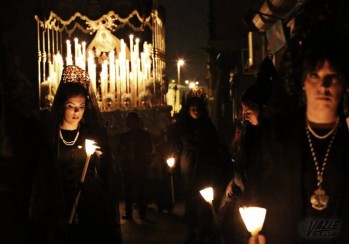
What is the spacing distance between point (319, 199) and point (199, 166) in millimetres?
4151

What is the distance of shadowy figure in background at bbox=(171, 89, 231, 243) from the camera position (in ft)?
22.6

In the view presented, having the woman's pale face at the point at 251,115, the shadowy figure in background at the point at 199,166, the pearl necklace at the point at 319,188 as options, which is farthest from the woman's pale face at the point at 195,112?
the pearl necklace at the point at 319,188

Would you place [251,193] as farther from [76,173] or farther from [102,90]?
[102,90]

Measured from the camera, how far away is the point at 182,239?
793cm

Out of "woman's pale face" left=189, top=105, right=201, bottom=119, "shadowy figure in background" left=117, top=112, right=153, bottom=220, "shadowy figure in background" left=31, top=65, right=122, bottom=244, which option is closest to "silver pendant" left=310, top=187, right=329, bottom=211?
"shadowy figure in background" left=31, top=65, right=122, bottom=244

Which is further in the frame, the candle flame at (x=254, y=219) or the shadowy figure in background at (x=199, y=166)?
the shadowy figure in background at (x=199, y=166)

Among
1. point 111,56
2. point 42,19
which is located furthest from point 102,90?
point 42,19

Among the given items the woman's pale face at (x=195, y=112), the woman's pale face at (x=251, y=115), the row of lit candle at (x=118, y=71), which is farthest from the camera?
the row of lit candle at (x=118, y=71)

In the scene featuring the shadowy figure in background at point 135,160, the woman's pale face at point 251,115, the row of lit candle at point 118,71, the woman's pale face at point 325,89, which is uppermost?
the row of lit candle at point 118,71

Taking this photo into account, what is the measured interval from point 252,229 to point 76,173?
3109 millimetres

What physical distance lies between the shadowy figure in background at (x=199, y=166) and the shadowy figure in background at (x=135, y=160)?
2324 millimetres

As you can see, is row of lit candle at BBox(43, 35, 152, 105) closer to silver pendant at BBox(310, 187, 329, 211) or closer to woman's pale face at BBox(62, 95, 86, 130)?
woman's pale face at BBox(62, 95, 86, 130)

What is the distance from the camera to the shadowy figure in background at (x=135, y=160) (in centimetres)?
980

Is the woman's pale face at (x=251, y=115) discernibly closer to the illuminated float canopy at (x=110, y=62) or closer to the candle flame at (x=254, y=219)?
the candle flame at (x=254, y=219)
